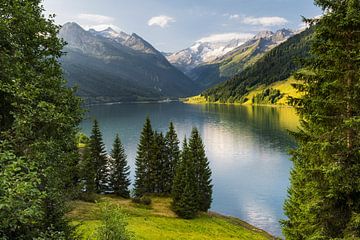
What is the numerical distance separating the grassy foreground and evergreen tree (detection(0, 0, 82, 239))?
2138cm

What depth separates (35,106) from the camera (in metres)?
17.7

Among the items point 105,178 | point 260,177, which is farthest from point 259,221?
point 105,178

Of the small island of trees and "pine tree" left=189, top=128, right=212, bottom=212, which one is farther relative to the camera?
"pine tree" left=189, top=128, right=212, bottom=212

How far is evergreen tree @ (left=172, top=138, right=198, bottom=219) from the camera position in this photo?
5650 centimetres

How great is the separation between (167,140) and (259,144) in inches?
2494

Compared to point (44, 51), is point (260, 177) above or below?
below

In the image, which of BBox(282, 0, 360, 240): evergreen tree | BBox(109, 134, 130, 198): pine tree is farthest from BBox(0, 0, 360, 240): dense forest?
BBox(109, 134, 130, 198): pine tree

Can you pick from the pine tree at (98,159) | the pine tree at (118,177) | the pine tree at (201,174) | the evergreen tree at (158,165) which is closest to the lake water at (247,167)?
the pine tree at (98,159)

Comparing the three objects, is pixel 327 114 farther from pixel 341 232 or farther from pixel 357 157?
pixel 341 232

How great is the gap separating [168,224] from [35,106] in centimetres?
3625

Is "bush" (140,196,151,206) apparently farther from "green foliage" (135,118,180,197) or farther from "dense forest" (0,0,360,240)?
"dense forest" (0,0,360,240)

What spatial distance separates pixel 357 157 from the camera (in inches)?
601

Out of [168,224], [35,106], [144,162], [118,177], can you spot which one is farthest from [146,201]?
[35,106]

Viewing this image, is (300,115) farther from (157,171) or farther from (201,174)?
(157,171)
